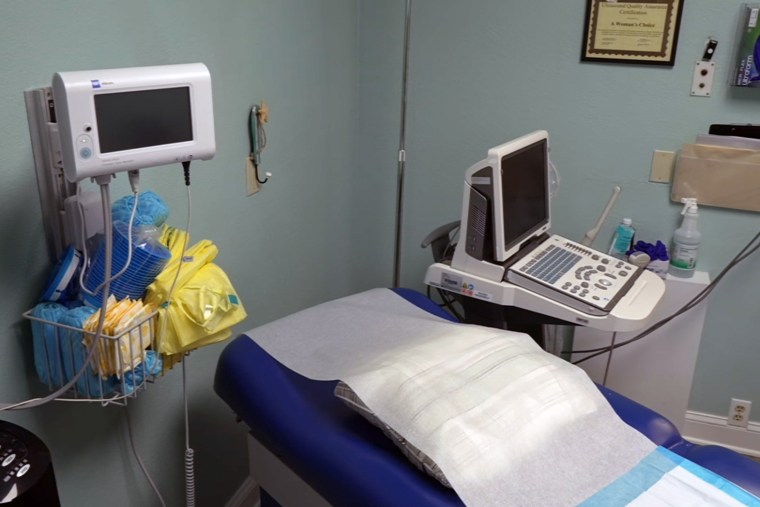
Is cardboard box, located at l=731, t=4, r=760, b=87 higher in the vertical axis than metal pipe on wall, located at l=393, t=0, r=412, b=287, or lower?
higher

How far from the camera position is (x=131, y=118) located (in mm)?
1034

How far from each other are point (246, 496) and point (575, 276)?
118 cm

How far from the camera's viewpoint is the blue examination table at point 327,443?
1146 mm

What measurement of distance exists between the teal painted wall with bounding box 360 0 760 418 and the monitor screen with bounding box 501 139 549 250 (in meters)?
0.45

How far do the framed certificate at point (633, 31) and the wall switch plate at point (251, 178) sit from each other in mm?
1238

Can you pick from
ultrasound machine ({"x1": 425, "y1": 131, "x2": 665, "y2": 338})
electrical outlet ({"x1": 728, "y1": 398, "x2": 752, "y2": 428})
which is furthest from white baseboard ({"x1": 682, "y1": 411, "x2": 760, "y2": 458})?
ultrasound machine ({"x1": 425, "y1": 131, "x2": 665, "y2": 338})

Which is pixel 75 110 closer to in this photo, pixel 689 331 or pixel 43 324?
pixel 43 324

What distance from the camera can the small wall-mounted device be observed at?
963 mm

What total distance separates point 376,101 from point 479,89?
402mm

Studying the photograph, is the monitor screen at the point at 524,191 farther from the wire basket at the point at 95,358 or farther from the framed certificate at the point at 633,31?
the wire basket at the point at 95,358

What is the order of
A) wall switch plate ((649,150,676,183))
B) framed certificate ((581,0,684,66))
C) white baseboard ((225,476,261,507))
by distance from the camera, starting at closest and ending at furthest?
white baseboard ((225,476,261,507)), framed certificate ((581,0,684,66)), wall switch plate ((649,150,676,183))

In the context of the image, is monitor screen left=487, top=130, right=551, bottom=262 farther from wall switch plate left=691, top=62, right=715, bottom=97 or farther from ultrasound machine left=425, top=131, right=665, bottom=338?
wall switch plate left=691, top=62, right=715, bottom=97

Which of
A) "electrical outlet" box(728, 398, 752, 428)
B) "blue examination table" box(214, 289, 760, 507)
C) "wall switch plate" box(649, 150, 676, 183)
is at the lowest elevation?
"electrical outlet" box(728, 398, 752, 428)

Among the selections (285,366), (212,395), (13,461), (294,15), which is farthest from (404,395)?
(294,15)
